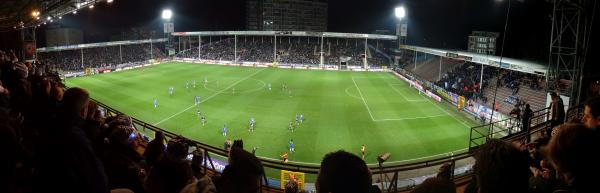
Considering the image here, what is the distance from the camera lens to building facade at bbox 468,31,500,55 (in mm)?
50312

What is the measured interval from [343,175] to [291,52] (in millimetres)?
78059

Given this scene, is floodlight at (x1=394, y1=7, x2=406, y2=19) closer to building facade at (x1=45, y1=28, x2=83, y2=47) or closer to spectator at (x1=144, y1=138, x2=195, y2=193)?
building facade at (x1=45, y1=28, x2=83, y2=47)

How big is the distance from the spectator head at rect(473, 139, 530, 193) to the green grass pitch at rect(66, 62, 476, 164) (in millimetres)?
19666

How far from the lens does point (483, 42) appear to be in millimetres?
52125

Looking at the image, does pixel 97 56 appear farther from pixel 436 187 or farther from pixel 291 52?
pixel 436 187

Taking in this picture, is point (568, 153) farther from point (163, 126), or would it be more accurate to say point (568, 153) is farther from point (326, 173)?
point (163, 126)

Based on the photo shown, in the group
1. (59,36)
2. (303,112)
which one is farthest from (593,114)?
(59,36)

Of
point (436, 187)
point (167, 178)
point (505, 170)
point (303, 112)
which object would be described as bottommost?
point (303, 112)

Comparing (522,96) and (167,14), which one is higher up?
(167,14)

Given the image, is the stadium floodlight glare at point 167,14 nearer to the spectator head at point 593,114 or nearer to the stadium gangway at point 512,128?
the stadium gangway at point 512,128

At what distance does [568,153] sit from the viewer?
260cm

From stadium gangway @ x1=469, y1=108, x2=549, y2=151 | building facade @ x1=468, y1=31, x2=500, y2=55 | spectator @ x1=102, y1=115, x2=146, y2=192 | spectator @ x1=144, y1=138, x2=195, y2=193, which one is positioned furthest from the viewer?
building facade @ x1=468, y1=31, x2=500, y2=55

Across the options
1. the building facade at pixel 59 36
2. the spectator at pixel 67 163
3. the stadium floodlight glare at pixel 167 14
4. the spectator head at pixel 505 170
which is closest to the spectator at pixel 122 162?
the spectator at pixel 67 163

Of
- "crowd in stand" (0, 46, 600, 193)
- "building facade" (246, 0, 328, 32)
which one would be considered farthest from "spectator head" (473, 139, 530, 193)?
"building facade" (246, 0, 328, 32)
